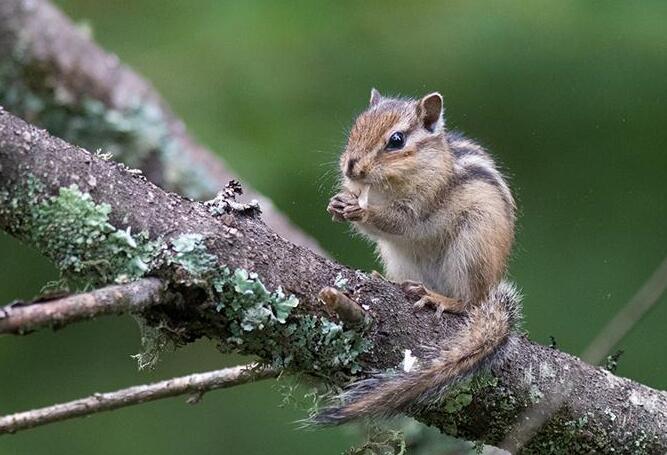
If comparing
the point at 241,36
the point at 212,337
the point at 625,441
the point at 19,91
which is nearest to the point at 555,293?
the point at 241,36

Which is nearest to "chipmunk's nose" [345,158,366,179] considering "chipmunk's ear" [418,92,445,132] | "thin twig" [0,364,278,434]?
"chipmunk's ear" [418,92,445,132]

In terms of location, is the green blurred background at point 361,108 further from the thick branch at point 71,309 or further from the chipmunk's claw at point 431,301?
the thick branch at point 71,309

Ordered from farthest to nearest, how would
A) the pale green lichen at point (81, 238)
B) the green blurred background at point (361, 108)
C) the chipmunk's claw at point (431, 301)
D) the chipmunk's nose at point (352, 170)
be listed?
the green blurred background at point (361, 108) → the chipmunk's nose at point (352, 170) → the chipmunk's claw at point (431, 301) → the pale green lichen at point (81, 238)

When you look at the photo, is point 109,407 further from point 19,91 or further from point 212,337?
point 19,91

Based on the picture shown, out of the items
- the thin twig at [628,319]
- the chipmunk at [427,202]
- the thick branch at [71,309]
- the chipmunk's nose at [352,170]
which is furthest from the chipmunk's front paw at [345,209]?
the thick branch at [71,309]

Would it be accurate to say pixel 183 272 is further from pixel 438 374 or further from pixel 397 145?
pixel 397 145

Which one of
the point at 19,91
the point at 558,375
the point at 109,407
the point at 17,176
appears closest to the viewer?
the point at 17,176

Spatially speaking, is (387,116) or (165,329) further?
(387,116)
